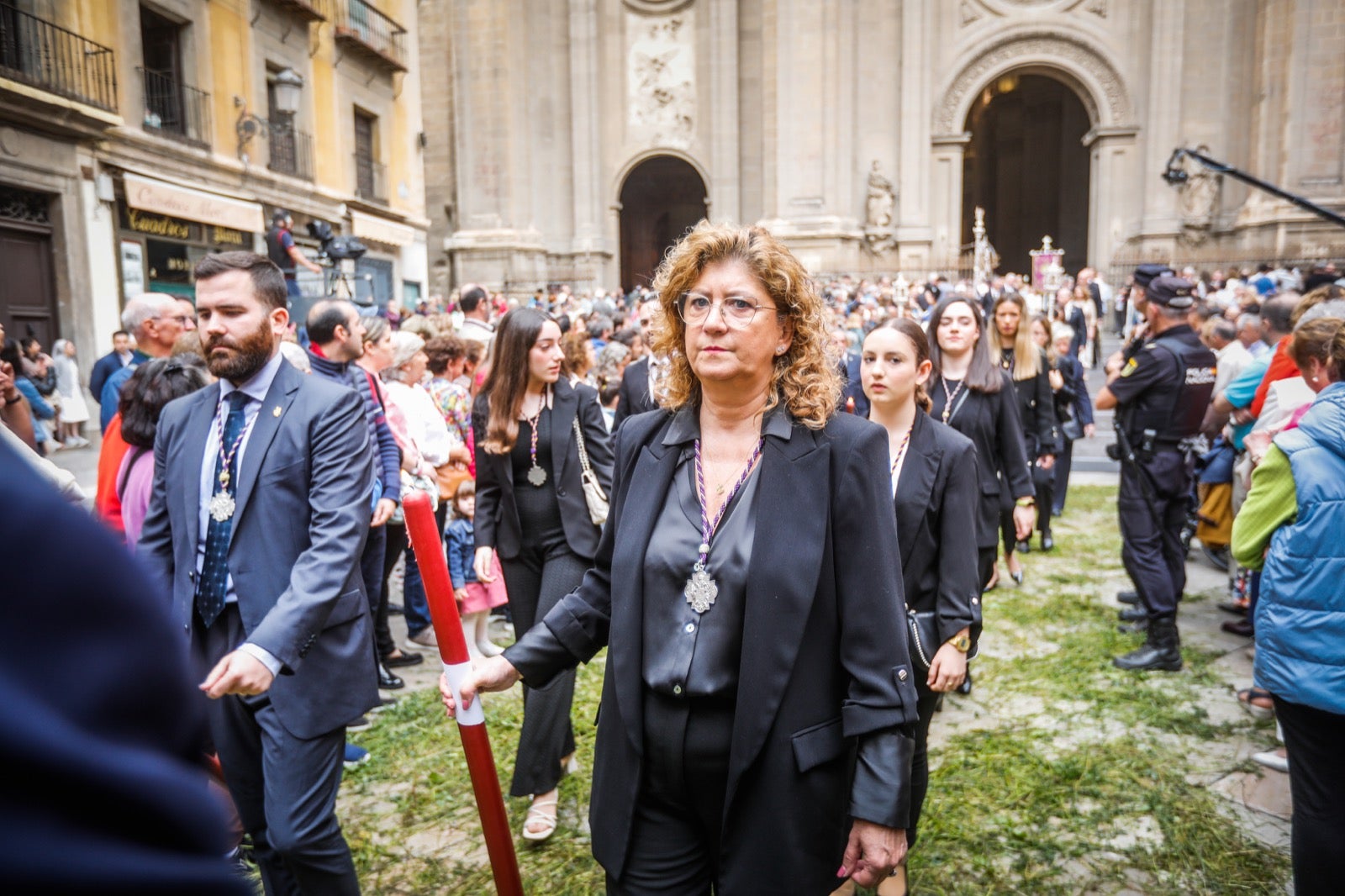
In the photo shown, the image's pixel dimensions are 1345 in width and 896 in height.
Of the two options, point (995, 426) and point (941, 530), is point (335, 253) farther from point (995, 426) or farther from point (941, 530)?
point (941, 530)

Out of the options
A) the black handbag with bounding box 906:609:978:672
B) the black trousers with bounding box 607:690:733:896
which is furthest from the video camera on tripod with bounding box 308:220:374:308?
the black trousers with bounding box 607:690:733:896

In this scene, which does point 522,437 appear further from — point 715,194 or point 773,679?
point 715,194

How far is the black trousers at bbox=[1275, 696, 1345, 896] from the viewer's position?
289 cm

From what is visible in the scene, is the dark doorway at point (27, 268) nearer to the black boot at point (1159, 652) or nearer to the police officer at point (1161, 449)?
the police officer at point (1161, 449)

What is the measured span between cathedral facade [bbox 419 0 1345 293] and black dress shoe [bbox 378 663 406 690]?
22768 millimetres

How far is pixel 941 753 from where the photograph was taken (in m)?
4.69

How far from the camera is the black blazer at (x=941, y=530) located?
3338 mm

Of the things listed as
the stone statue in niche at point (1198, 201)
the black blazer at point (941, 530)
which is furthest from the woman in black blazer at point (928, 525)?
the stone statue in niche at point (1198, 201)

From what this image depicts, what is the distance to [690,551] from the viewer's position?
2236 millimetres

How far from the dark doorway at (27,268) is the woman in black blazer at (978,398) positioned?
13030 millimetres

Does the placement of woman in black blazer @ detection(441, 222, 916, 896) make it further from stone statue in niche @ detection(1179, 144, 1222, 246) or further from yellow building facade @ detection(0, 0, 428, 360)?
stone statue in niche @ detection(1179, 144, 1222, 246)

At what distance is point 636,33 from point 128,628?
3204 centimetres

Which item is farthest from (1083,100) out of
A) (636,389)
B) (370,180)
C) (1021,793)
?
(1021,793)

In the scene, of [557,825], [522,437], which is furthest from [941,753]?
[522,437]
